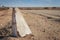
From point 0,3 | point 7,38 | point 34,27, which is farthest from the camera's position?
point 0,3

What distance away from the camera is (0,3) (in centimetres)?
300

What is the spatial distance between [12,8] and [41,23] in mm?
1218

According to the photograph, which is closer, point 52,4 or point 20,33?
point 20,33

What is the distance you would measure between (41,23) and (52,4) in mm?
1109

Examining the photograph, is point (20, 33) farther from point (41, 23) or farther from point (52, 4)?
point (52, 4)

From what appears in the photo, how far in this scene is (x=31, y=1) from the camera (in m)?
3.13

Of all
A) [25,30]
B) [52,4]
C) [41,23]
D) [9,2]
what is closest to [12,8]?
[9,2]

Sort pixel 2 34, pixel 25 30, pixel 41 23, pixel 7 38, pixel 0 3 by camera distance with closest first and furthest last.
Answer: pixel 7 38 < pixel 2 34 < pixel 25 30 < pixel 41 23 < pixel 0 3

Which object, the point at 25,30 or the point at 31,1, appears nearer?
the point at 25,30

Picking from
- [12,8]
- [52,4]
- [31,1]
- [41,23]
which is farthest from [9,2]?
[41,23]

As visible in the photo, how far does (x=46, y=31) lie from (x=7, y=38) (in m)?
0.54

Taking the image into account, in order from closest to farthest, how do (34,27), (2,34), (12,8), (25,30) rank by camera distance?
(2,34)
(25,30)
(34,27)
(12,8)

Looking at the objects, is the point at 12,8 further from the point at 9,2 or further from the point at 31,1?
the point at 31,1

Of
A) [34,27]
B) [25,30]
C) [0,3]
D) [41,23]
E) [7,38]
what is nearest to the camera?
[7,38]
